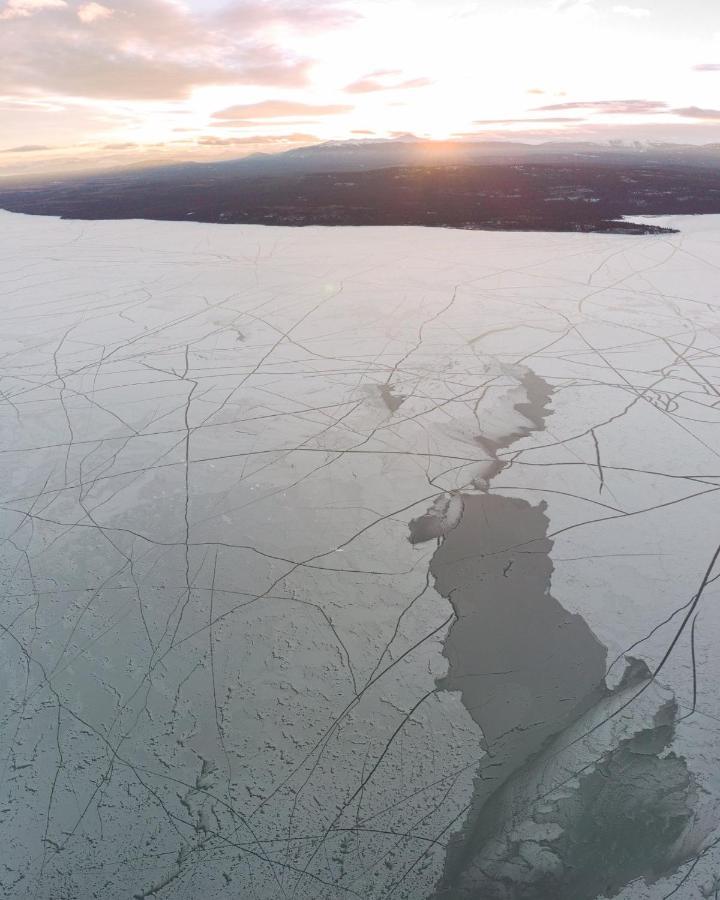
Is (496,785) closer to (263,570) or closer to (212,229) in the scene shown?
(263,570)

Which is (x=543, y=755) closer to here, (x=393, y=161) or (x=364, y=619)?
(x=364, y=619)

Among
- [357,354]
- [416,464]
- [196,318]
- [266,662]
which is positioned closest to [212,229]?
[196,318]

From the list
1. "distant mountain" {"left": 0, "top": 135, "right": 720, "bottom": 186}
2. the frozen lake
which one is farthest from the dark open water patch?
"distant mountain" {"left": 0, "top": 135, "right": 720, "bottom": 186}

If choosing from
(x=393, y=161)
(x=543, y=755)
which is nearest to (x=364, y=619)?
(x=543, y=755)

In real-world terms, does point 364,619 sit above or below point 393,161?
below

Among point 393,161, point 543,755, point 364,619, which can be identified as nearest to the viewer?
point 543,755

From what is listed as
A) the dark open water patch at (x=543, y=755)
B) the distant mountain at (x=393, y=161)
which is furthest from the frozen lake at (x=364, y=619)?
the distant mountain at (x=393, y=161)

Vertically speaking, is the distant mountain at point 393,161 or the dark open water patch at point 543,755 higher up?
the distant mountain at point 393,161

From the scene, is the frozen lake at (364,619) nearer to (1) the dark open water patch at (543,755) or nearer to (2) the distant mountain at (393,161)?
(1) the dark open water patch at (543,755)
